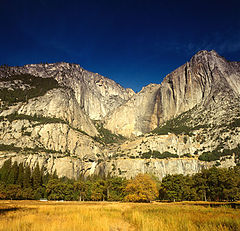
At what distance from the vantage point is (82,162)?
18600 cm

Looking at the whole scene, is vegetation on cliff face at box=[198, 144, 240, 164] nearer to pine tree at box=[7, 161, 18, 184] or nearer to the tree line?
the tree line

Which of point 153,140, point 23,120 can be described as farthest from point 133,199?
point 23,120

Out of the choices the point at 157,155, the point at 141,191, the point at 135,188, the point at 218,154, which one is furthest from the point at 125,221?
the point at 157,155

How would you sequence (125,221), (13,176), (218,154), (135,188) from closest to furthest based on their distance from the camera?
(125,221), (135,188), (13,176), (218,154)

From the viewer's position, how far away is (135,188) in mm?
73000

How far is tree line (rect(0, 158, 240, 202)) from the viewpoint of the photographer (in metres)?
73.8

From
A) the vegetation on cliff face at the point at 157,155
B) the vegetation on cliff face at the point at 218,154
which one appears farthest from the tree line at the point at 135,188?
the vegetation on cliff face at the point at 157,155

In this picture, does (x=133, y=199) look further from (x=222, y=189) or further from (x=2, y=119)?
(x=2, y=119)

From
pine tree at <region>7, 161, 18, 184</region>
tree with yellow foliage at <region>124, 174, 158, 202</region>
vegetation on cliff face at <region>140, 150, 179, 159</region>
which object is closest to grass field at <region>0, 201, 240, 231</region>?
tree with yellow foliage at <region>124, 174, 158, 202</region>

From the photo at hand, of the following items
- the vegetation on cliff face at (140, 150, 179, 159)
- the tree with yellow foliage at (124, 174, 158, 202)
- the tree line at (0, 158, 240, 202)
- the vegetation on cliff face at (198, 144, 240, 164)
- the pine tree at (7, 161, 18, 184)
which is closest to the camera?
the tree with yellow foliage at (124, 174, 158, 202)

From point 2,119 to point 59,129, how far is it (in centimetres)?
5241

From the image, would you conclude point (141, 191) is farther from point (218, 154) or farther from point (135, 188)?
point (218, 154)

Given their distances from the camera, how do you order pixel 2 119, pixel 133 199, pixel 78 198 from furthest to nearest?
pixel 2 119 → pixel 78 198 → pixel 133 199

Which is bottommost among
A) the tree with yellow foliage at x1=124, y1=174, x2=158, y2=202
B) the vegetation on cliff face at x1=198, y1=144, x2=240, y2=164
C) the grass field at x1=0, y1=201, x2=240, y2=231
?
the tree with yellow foliage at x1=124, y1=174, x2=158, y2=202
